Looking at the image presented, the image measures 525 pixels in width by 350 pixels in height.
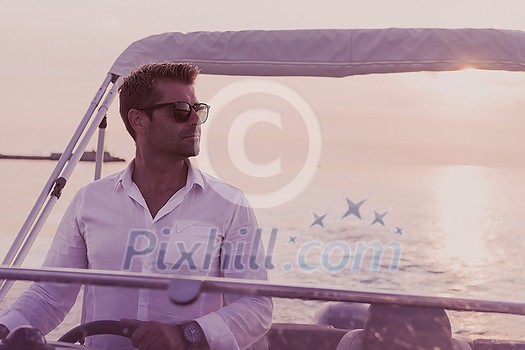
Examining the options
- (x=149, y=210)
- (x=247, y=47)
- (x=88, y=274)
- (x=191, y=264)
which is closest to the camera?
(x=88, y=274)

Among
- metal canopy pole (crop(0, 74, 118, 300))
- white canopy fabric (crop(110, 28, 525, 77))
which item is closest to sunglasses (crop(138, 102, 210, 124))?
metal canopy pole (crop(0, 74, 118, 300))

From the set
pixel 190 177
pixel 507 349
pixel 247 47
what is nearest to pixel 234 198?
pixel 190 177

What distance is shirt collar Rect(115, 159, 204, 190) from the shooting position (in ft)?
7.48

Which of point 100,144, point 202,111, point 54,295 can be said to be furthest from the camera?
point 100,144

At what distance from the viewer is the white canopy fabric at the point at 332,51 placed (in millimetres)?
A: 3180

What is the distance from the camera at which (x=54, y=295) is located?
1.95 meters

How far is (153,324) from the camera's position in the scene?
1.67 m

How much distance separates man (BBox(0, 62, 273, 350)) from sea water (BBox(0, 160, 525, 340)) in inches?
5.5

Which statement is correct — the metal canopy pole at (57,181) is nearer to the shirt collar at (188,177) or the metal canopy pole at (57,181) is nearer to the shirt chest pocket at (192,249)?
the shirt collar at (188,177)

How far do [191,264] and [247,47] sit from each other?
1506 millimetres

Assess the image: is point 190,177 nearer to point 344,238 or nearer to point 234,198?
point 234,198

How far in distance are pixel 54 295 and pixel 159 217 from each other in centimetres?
39

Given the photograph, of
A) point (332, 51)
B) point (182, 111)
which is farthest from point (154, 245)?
point (332, 51)

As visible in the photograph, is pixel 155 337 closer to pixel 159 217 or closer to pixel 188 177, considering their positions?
pixel 159 217
